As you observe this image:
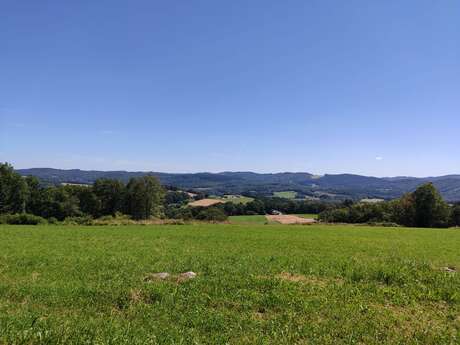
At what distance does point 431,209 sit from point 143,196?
62.1 metres

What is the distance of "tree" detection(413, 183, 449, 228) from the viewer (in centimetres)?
6347

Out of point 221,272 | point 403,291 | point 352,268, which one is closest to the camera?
point 403,291

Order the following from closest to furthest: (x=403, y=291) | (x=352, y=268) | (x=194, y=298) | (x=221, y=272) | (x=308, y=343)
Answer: (x=308, y=343), (x=194, y=298), (x=403, y=291), (x=221, y=272), (x=352, y=268)

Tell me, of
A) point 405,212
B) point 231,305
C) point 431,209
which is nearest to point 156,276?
point 231,305

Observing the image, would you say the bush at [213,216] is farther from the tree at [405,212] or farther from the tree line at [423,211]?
the tree at [405,212]

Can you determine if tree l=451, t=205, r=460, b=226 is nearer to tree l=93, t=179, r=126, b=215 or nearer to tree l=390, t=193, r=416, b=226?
tree l=390, t=193, r=416, b=226

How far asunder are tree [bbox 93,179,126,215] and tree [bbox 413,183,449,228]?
66.1 meters

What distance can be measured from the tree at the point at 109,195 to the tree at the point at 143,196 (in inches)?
76.0

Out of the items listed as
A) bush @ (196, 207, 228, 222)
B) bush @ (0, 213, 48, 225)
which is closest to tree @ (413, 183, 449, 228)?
bush @ (196, 207, 228, 222)

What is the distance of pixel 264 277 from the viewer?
433 inches

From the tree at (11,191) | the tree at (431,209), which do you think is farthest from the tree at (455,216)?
the tree at (11,191)

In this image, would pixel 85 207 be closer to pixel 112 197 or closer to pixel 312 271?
pixel 112 197

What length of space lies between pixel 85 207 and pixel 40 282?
234ft

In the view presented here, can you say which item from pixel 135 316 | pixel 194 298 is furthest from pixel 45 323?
pixel 194 298
